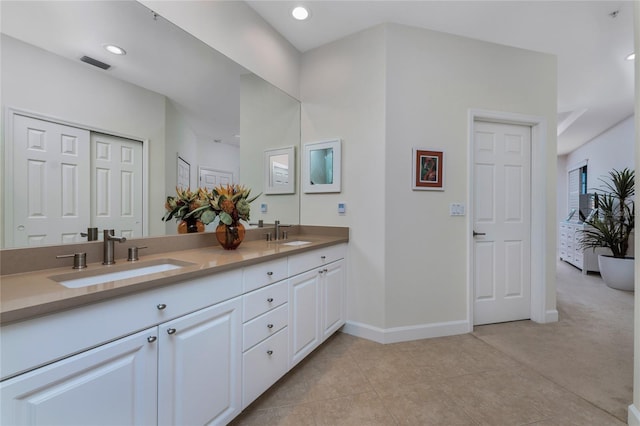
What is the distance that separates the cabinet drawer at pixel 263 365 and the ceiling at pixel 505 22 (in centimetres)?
240

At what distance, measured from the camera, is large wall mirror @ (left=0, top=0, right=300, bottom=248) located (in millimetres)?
1024

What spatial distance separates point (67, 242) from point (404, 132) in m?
2.29

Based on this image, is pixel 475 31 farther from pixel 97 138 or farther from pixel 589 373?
pixel 97 138

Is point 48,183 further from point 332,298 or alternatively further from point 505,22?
point 505,22

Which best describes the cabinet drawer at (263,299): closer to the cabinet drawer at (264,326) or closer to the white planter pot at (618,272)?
the cabinet drawer at (264,326)

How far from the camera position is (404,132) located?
2303 mm

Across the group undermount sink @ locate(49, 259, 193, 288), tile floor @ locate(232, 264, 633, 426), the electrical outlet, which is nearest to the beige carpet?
tile floor @ locate(232, 264, 633, 426)

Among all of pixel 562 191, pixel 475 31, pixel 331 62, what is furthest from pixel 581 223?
pixel 331 62

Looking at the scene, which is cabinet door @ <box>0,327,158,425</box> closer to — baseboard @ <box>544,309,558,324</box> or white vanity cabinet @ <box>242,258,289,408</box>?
white vanity cabinet @ <box>242,258,289,408</box>

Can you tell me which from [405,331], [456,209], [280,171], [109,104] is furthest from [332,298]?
[109,104]

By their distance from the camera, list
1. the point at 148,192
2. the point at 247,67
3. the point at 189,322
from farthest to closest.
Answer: the point at 247,67 → the point at 148,192 → the point at 189,322

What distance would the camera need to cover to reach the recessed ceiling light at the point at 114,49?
1.28 m

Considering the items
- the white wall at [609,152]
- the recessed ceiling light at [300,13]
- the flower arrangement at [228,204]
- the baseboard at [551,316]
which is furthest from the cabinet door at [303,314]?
the white wall at [609,152]

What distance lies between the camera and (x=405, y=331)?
7.58ft
